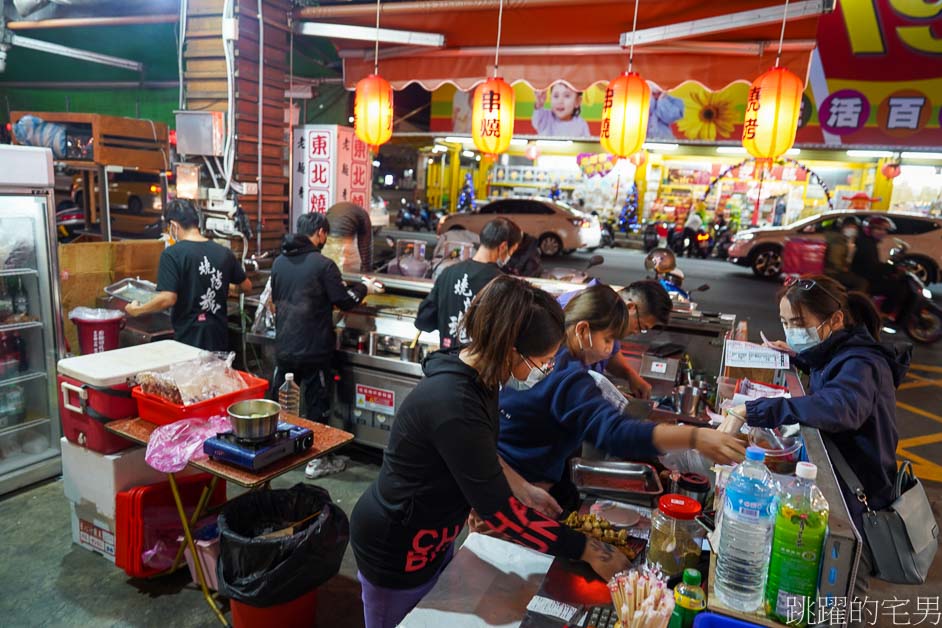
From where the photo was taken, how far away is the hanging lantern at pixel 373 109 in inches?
260

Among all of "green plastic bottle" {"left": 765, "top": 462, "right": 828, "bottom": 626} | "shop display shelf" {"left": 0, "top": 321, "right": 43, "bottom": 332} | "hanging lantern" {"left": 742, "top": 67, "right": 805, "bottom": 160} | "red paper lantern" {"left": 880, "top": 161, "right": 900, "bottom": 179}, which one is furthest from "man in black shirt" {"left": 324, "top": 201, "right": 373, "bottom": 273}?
"red paper lantern" {"left": 880, "top": 161, "right": 900, "bottom": 179}

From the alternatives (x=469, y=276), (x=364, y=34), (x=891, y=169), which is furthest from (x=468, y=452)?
(x=891, y=169)

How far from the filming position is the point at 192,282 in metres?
4.38

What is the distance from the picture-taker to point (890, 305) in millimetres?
9148

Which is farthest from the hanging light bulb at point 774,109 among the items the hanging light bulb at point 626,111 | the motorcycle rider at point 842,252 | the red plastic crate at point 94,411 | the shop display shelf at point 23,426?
the shop display shelf at point 23,426

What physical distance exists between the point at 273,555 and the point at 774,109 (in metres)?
5.55

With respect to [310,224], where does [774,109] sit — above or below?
above

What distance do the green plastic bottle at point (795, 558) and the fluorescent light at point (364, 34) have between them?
7.02 meters

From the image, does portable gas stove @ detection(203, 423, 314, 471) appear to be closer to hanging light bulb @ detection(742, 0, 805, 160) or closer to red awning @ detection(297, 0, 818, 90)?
hanging light bulb @ detection(742, 0, 805, 160)

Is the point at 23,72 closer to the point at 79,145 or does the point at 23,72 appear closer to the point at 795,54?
the point at 79,145

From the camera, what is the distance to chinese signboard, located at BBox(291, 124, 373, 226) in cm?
697

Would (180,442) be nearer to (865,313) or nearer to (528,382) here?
(528,382)

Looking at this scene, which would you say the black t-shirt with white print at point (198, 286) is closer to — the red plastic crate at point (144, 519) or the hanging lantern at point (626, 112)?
the red plastic crate at point (144, 519)

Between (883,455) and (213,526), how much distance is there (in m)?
3.16
